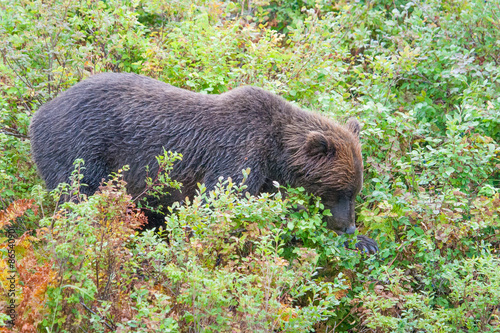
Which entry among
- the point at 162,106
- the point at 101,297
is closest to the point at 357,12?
the point at 162,106

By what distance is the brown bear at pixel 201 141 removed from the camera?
6.30 metres

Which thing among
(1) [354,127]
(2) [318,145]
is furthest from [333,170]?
(1) [354,127]

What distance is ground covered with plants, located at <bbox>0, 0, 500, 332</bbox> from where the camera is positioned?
4234 millimetres

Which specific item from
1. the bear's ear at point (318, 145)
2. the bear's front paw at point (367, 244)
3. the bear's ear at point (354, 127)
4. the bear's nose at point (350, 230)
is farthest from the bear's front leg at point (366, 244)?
the bear's ear at point (354, 127)

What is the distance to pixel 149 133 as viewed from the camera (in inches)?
256

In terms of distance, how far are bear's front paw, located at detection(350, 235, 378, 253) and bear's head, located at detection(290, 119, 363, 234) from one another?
0.65 feet

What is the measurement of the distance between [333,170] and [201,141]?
155 centimetres

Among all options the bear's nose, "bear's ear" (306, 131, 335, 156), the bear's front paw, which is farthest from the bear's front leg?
"bear's ear" (306, 131, 335, 156)

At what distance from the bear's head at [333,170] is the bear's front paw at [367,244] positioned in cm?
20

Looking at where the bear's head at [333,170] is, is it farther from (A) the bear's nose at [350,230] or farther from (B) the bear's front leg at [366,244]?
(B) the bear's front leg at [366,244]

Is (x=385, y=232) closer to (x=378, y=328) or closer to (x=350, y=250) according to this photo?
(x=350, y=250)

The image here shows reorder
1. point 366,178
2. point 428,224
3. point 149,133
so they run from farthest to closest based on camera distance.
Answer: point 366,178 < point 149,133 < point 428,224

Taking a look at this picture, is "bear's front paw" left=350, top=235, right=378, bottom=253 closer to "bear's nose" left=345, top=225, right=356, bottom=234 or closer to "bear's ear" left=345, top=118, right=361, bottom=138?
"bear's nose" left=345, top=225, right=356, bottom=234

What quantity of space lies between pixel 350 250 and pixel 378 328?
3.45 feet
